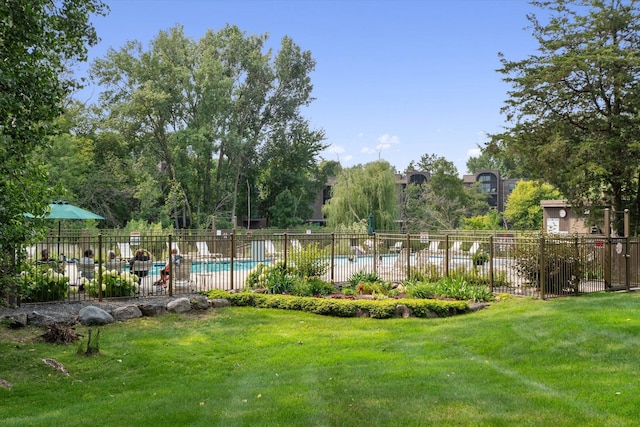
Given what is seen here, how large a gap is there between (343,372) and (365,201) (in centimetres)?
2845

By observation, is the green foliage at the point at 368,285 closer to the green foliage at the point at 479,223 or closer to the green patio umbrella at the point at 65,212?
the green patio umbrella at the point at 65,212

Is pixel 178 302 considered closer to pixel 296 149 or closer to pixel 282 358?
pixel 282 358

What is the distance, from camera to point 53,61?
6227mm

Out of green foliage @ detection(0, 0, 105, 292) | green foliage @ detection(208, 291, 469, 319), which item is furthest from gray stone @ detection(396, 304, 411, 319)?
green foliage @ detection(0, 0, 105, 292)

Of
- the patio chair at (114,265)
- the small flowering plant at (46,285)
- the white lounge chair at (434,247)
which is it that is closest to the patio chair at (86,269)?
the patio chair at (114,265)

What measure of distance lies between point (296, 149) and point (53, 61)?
40.7 m

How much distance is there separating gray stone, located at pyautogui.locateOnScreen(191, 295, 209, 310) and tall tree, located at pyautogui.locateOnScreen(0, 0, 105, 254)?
16.0ft

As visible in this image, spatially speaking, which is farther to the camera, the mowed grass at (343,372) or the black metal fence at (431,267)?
the black metal fence at (431,267)

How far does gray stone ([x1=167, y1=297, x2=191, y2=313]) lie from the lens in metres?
10.5

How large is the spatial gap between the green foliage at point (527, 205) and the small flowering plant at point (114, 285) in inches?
1576

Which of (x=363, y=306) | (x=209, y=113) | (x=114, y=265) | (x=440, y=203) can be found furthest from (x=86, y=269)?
(x=440, y=203)

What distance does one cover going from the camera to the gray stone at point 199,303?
35.4ft

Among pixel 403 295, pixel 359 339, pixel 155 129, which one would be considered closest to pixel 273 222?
pixel 155 129

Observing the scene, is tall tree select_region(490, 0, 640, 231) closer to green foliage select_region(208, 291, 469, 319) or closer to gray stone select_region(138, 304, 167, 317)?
green foliage select_region(208, 291, 469, 319)
